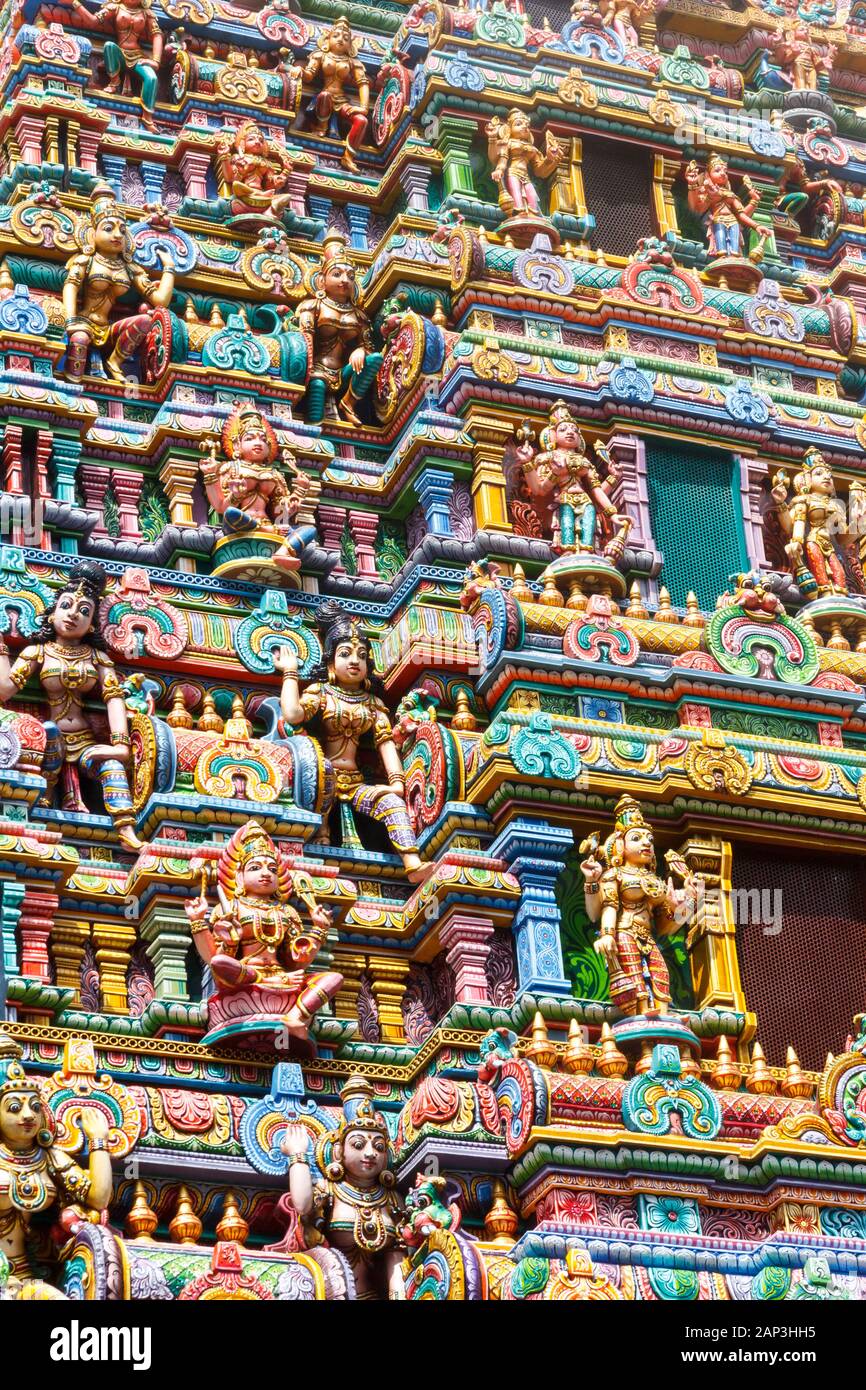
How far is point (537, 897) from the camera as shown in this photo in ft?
85.8

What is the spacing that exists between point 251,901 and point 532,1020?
2307mm

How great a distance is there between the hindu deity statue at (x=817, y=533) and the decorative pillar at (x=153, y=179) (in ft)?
20.5

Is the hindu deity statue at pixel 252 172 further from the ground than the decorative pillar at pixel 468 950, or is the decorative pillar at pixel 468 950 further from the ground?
the hindu deity statue at pixel 252 172

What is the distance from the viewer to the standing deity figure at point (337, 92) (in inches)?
1266

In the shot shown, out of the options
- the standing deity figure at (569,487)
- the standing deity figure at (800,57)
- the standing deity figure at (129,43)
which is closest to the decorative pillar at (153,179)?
the standing deity figure at (129,43)

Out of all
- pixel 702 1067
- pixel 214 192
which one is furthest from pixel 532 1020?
pixel 214 192

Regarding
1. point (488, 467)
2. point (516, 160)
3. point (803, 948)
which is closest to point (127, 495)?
point (488, 467)

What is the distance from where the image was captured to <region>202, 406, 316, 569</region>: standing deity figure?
28.0 m

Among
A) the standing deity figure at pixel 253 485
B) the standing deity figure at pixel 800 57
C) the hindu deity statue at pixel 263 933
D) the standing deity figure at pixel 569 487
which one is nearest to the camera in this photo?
the hindu deity statue at pixel 263 933

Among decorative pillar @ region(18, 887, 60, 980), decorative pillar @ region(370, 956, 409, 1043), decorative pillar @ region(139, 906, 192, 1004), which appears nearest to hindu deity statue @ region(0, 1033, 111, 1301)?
decorative pillar @ region(18, 887, 60, 980)

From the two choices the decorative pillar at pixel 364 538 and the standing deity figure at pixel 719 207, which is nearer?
the decorative pillar at pixel 364 538

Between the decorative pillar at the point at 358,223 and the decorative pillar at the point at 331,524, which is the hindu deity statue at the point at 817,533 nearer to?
A: the decorative pillar at the point at 331,524

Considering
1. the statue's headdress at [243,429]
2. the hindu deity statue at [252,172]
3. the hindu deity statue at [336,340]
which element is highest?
the hindu deity statue at [252,172]

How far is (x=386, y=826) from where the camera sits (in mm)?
26922
